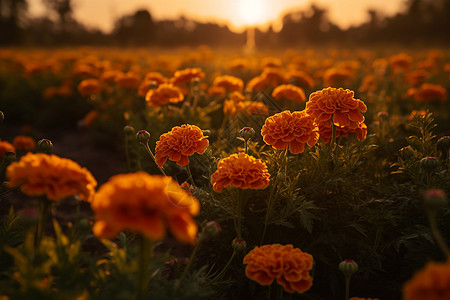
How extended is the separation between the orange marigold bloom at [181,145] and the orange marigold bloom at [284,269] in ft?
1.97

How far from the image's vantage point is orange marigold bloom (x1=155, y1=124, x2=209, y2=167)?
170cm

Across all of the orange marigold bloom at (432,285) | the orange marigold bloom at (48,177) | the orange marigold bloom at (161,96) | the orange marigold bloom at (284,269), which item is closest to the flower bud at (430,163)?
the orange marigold bloom at (284,269)

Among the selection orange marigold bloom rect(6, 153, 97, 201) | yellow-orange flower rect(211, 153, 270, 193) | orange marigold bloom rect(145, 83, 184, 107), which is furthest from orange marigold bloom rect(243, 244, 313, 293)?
orange marigold bloom rect(145, 83, 184, 107)

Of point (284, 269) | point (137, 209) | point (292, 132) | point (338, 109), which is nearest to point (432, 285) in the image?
point (284, 269)

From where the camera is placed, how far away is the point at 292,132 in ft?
5.39

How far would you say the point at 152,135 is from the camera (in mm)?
2973

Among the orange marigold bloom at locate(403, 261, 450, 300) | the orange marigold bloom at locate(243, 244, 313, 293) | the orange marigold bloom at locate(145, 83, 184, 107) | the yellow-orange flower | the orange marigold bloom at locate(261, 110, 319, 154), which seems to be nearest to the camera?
the orange marigold bloom at locate(403, 261, 450, 300)

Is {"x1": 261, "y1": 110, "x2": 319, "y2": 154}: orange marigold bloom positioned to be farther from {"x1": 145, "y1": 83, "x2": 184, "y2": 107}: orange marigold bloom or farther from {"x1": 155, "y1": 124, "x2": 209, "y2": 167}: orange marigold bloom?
{"x1": 145, "y1": 83, "x2": 184, "y2": 107}: orange marigold bloom

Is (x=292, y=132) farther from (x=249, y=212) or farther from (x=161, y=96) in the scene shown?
(x=161, y=96)

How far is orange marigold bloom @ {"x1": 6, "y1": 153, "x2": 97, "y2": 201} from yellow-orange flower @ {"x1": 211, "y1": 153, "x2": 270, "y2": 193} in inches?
22.0

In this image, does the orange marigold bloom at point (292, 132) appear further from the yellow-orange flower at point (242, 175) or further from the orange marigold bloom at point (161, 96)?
the orange marigold bloom at point (161, 96)

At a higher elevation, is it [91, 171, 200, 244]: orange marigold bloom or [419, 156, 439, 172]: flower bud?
[91, 171, 200, 244]: orange marigold bloom

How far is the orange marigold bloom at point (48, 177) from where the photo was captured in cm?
105

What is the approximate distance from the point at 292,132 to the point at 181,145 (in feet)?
1.77
